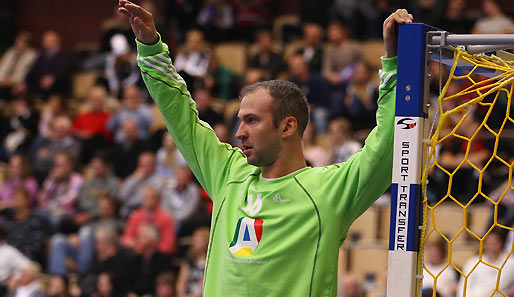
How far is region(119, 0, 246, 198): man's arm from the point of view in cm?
388

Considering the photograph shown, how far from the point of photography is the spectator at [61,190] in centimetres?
1119

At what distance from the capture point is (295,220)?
11.5 ft

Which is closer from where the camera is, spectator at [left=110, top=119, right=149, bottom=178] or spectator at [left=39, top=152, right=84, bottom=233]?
spectator at [left=39, top=152, right=84, bottom=233]

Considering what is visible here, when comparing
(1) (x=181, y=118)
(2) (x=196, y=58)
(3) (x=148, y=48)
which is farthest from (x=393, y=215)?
(2) (x=196, y=58)

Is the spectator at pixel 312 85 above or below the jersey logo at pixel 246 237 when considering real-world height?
above

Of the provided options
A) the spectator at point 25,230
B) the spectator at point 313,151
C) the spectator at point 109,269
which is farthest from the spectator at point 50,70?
the spectator at point 313,151

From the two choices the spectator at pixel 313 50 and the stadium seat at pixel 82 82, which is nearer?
the spectator at pixel 313 50

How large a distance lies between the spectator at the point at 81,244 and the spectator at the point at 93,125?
1.73 metres

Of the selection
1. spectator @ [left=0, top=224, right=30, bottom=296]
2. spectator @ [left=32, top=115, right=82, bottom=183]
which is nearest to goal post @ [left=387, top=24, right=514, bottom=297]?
spectator @ [left=0, top=224, right=30, bottom=296]

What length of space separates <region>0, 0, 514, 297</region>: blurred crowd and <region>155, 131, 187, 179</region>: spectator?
0.06ft

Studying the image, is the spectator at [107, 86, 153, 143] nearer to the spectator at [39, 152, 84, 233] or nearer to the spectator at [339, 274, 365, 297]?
the spectator at [39, 152, 84, 233]

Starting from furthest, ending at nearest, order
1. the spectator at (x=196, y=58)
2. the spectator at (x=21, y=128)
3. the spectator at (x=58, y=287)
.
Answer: the spectator at (x=21, y=128)
the spectator at (x=196, y=58)
the spectator at (x=58, y=287)

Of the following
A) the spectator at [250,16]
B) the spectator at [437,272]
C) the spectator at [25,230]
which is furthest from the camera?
the spectator at [250,16]

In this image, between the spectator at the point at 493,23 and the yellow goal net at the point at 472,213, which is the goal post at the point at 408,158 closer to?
the yellow goal net at the point at 472,213
